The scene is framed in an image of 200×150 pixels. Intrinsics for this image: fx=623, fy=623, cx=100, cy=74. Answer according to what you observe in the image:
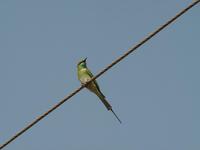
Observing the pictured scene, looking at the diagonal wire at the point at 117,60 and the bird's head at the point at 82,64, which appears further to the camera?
the bird's head at the point at 82,64

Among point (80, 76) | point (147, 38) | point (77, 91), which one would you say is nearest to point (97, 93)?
point (80, 76)

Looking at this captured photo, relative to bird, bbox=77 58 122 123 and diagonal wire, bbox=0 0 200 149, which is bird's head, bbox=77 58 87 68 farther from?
diagonal wire, bbox=0 0 200 149

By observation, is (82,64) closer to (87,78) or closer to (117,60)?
(87,78)

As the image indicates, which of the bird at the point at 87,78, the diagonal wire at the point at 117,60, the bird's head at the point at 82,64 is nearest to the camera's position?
the diagonal wire at the point at 117,60

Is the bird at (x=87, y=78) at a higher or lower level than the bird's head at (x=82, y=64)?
lower

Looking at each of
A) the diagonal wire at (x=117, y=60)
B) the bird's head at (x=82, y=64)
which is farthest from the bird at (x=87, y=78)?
the diagonal wire at (x=117, y=60)

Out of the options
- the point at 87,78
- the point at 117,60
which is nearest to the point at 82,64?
the point at 87,78

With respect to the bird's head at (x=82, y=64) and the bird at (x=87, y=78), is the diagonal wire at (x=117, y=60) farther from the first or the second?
the bird's head at (x=82, y=64)

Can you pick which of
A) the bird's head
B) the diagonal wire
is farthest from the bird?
the diagonal wire

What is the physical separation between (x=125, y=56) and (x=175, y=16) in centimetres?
51

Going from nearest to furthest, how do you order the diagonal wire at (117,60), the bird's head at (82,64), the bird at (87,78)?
the diagonal wire at (117,60) → the bird at (87,78) → the bird's head at (82,64)

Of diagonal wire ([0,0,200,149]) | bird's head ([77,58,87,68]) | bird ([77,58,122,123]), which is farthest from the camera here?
bird's head ([77,58,87,68])

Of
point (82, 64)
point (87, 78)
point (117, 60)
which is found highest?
point (82, 64)

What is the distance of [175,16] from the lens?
442 cm
